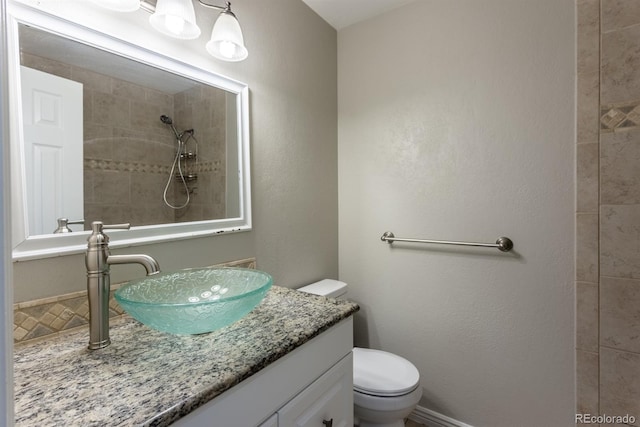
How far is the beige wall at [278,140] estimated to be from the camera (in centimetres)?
96

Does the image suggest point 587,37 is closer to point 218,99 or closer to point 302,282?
point 218,99

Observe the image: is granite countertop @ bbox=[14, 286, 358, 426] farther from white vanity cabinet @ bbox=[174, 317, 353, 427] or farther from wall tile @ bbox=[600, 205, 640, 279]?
wall tile @ bbox=[600, 205, 640, 279]

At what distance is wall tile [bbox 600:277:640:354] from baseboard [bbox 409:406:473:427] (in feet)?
2.63

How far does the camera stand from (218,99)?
1216mm

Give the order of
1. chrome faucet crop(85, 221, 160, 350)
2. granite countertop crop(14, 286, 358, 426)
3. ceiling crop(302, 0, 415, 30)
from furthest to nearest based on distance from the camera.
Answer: ceiling crop(302, 0, 415, 30)
chrome faucet crop(85, 221, 160, 350)
granite countertop crop(14, 286, 358, 426)

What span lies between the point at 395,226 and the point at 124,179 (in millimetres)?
1337

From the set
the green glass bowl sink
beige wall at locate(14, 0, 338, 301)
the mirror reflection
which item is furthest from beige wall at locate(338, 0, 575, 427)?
the green glass bowl sink

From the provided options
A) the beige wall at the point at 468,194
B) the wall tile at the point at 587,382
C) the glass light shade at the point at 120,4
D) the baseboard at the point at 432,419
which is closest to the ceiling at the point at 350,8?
the beige wall at the point at 468,194

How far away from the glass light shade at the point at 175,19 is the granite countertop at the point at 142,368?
3.16 ft

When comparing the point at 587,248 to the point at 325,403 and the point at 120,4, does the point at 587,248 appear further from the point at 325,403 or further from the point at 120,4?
the point at 120,4

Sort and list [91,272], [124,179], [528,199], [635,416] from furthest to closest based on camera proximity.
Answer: [528,199], [635,416], [124,179], [91,272]

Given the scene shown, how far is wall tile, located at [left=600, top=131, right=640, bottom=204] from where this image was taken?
1115 millimetres

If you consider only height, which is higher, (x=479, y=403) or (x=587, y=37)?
(x=587, y=37)

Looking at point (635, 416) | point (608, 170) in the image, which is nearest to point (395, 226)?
point (608, 170)
